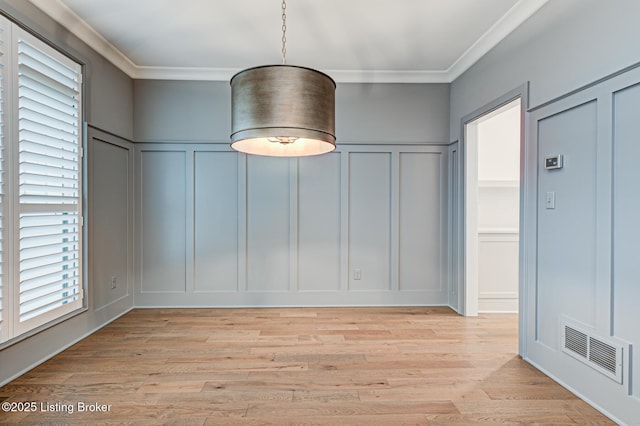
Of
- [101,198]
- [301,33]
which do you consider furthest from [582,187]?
[101,198]

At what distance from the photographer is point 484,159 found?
4.33 m

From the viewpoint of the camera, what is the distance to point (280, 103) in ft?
5.75

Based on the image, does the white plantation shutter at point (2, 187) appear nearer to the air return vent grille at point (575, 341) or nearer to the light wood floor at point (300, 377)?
the light wood floor at point (300, 377)

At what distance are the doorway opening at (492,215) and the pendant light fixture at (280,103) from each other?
7.52 feet

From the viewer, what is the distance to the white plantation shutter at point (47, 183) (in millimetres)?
2520

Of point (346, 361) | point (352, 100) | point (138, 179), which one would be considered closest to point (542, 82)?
point (352, 100)

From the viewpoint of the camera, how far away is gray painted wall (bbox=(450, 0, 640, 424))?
194cm

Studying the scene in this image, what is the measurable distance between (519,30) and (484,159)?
5.62 feet

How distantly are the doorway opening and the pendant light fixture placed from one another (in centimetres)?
229

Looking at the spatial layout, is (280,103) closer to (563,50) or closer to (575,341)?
(563,50)

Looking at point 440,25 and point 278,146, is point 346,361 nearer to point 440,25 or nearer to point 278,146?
Answer: point 278,146

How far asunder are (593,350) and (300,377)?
6.03ft

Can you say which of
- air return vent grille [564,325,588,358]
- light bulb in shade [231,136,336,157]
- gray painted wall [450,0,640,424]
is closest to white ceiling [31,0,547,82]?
gray painted wall [450,0,640,424]

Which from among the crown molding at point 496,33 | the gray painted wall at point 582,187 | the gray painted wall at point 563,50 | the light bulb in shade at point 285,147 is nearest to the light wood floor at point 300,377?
the gray painted wall at point 582,187
